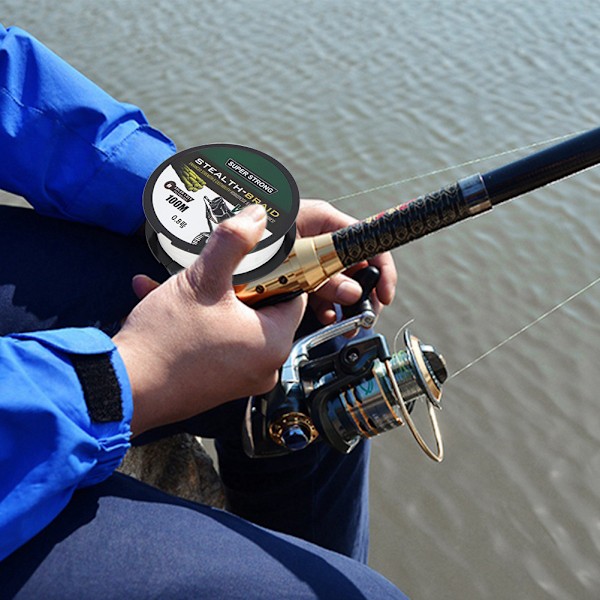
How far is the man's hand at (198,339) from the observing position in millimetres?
825

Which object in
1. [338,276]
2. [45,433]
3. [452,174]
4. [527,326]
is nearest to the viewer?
[45,433]

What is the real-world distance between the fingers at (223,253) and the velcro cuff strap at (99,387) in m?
0.13

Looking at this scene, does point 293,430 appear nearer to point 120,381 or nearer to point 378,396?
point 378,396

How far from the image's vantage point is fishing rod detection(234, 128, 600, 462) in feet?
2.92

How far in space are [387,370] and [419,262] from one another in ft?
4.08

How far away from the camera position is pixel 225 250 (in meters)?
0.82

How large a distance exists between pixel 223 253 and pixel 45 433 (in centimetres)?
24

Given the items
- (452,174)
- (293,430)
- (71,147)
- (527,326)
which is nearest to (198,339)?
(293,430)

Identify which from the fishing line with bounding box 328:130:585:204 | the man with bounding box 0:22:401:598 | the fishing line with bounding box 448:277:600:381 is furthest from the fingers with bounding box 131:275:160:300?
the fishing line with bounding box 328:130:585:204

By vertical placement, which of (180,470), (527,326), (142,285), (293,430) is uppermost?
(142,285)

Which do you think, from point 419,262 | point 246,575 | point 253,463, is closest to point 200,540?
point 246,575

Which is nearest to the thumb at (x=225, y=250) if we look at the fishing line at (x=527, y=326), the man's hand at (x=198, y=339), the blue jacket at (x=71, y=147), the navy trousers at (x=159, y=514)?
the man's hand at (x=198, y=339)

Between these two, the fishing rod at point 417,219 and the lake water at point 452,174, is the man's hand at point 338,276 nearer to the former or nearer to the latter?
the fishing rod at point 417,219

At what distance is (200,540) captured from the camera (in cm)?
79
